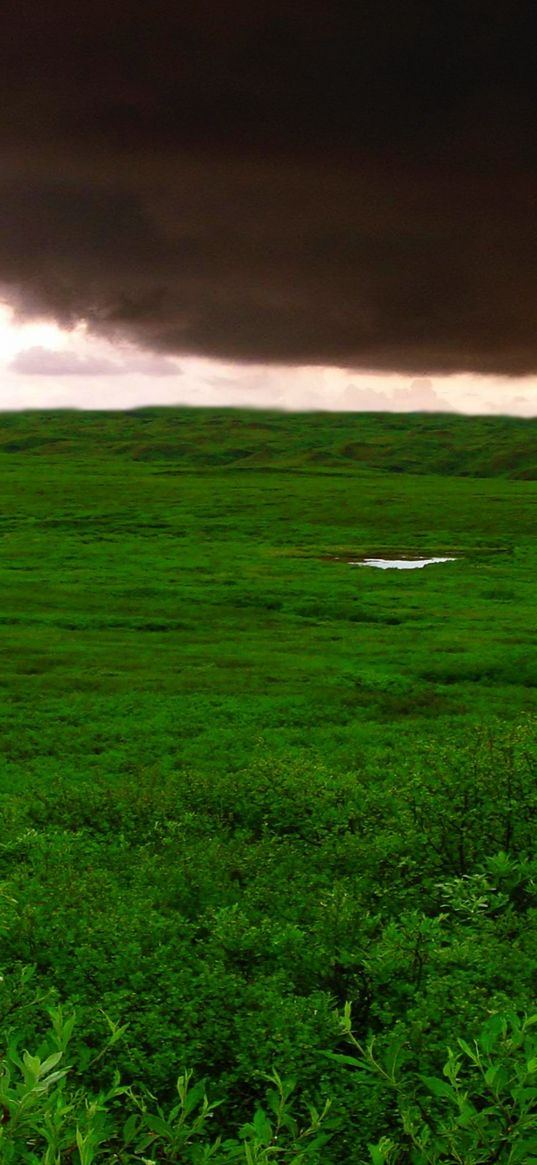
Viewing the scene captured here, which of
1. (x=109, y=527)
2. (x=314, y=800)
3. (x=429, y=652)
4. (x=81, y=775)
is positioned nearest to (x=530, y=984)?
(x=314, y=800)

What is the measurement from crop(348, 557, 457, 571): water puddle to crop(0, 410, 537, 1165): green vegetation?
2015cm

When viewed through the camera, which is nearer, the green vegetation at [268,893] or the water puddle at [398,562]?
the green vegetation at [268,893]

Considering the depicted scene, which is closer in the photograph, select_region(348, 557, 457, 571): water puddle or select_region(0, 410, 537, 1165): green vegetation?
select_region(0, 410, 537, 1165): green vegetation

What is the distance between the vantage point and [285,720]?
83.2ft

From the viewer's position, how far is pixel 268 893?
1059 cm

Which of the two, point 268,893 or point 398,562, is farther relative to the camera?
point 398,562

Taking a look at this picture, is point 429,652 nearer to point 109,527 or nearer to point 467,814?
point 467,814

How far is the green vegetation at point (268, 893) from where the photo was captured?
597cm

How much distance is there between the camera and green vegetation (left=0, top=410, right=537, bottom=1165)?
19.6 ft

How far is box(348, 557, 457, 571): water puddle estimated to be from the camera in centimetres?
5848

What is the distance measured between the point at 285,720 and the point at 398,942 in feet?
55.0

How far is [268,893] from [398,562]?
5203 cm

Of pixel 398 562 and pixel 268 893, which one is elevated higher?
pixel 268 893

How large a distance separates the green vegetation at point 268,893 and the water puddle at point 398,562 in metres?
20.1
